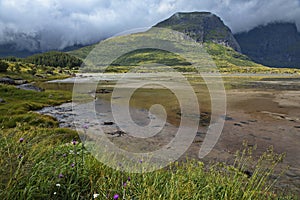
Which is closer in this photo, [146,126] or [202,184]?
[202,184]

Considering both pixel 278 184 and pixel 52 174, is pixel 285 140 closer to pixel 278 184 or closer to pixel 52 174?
pixel 278 184

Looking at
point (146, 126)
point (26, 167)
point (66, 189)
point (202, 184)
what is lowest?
point (146, 126)

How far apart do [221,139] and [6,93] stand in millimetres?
32265

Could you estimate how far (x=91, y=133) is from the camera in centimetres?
1647

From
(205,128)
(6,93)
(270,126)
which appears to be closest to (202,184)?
(205,128)

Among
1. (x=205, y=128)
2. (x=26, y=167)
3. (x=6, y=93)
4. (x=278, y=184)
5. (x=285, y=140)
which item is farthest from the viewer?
(x=6, y=93)

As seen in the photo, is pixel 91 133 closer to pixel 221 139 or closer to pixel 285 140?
pixel 221 139

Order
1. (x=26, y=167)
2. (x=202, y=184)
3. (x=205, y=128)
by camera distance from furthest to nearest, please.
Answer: (x=205, y=128) → (x=202, y=184) → (x=26, y=167)

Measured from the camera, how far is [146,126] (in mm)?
19547

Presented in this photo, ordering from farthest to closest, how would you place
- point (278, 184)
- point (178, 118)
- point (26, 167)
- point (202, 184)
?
point (178, 118), point (278, 184), point (202, 184), point (26, 167)

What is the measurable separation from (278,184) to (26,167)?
9159mm

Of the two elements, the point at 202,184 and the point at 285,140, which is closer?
the point at 202,184

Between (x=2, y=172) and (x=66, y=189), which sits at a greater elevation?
(x=2, y=172)

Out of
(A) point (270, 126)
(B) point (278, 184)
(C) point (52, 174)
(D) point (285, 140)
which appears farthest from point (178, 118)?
(C) point (52, 174)
